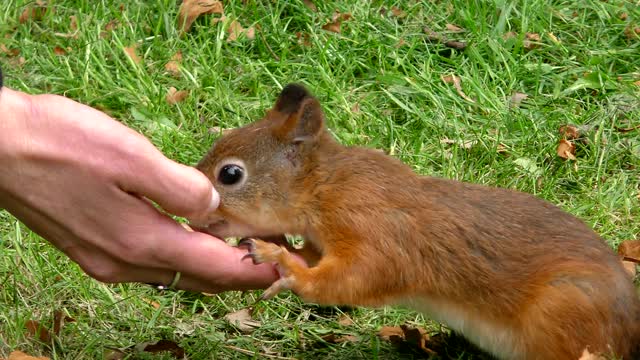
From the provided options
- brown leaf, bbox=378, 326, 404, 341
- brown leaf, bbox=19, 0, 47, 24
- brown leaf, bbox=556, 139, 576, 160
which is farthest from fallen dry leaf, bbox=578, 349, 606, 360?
brown leaf, bbox=19, 0, 47, 24

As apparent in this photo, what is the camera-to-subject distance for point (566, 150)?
529 centimetres

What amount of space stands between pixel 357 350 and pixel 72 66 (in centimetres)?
284

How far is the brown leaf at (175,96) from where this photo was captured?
19.1ft

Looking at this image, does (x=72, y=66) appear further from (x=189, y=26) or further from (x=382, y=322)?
(x=382, y=322)

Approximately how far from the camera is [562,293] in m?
3.61

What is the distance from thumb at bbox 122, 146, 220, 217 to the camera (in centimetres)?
321

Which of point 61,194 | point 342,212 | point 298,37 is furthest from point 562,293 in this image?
point 298,37

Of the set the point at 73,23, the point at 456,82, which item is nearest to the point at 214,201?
the point at 456,82

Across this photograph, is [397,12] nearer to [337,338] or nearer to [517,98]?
[517,98]

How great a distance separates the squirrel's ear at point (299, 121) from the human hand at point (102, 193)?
412mm

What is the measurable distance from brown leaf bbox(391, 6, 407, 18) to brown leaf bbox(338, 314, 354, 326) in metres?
2.66

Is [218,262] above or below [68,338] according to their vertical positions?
above

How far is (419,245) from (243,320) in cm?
95

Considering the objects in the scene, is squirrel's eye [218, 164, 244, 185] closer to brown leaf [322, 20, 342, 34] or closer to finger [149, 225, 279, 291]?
finger [149, 225, 279, 291]
